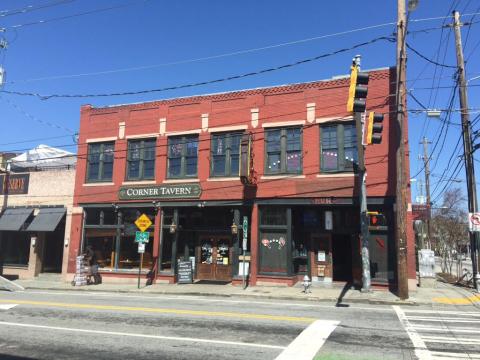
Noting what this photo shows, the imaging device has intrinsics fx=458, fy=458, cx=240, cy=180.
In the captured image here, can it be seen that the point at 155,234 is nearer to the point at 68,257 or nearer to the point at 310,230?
the point at 68,257

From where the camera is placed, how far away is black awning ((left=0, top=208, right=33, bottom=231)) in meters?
26.7

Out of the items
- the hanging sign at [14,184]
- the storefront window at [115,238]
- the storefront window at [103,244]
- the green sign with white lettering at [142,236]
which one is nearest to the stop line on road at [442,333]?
the green sign with white lettering at [142,236]

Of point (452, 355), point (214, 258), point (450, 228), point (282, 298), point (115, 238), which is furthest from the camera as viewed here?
point (450, 228)

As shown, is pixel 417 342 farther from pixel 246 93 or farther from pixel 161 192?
pixel 161 192

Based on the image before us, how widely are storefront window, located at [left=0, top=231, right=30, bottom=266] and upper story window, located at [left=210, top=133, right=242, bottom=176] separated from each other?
1320 centimetres

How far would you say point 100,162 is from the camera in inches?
997

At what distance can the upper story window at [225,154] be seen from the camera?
22.2 m

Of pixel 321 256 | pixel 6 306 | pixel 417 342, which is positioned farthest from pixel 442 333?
pixel 6 306

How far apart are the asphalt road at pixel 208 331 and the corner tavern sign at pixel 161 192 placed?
8.28 m

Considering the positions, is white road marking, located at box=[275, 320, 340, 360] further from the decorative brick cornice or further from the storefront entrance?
the decorative brick cornice

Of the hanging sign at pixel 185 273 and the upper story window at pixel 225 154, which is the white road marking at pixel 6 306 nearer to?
the hanging sign at pixel 185 273

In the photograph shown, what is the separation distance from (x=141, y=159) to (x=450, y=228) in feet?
99.6

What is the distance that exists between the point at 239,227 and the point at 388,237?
6700mm

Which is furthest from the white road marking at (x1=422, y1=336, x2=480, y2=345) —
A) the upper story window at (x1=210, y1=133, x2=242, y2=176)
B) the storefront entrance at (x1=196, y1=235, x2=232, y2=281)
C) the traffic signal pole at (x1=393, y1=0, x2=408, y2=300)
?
the storefront entrance at (x1=196, y1=235, x2=232, y2=281)
